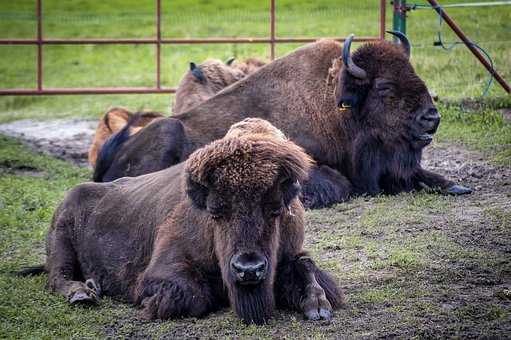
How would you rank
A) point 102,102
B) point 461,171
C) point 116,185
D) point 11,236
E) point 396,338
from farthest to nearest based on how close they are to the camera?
1. point 102,102
2. point 461,171
3. point 11,236
4. point 116,185
5. point 396,338

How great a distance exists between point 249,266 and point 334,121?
16.7 ft

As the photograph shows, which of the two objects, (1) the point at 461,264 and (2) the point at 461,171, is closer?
(1) the point at 461,264

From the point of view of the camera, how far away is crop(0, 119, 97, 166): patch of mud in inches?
→ 516

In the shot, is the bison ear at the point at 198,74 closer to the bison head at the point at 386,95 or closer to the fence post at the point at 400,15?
the fence post at the point at 400,15

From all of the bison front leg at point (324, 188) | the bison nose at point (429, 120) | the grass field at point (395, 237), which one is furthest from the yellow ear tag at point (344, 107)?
the grass field at point (395, 237)

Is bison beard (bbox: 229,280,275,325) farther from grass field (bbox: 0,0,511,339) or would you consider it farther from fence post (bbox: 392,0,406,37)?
fence post (bbox: 392,0,406,37)

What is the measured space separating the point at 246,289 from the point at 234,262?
32cm

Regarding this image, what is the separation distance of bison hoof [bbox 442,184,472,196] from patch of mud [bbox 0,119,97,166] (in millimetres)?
5331

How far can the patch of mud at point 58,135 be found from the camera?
1309cm

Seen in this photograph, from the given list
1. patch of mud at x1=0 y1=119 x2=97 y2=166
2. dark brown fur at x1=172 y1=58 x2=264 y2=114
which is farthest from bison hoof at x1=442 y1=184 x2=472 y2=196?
patch of mud at x1=0 y1=119 x2=97 y2=166

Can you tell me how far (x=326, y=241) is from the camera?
7812 millimetres

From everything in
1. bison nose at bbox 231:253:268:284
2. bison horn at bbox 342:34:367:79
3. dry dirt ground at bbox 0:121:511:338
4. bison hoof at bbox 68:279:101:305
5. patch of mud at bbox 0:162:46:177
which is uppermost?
bison horn at bbox 342:34:367:79

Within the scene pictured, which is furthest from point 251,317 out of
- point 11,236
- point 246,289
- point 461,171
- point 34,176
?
point 34,176

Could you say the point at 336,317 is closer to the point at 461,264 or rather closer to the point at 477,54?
the point at 461,264
